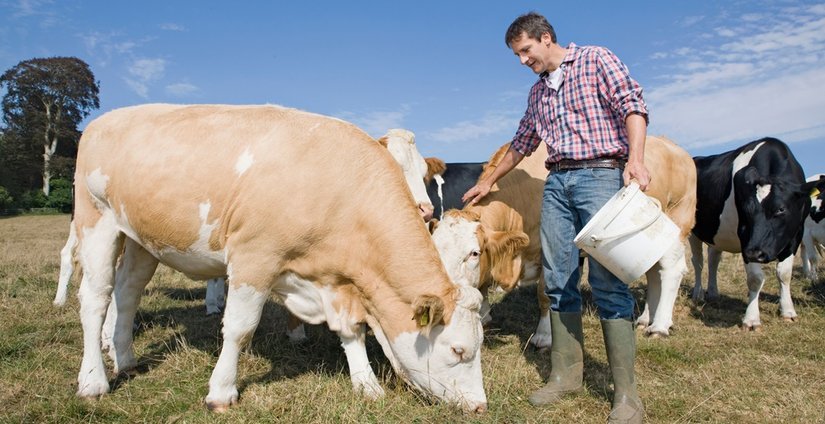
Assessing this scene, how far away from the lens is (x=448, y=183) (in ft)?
23.8

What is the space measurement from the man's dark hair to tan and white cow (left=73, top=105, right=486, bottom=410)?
1353 millimetres

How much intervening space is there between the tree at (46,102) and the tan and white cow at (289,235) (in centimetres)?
5010

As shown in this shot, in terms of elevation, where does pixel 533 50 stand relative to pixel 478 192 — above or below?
above

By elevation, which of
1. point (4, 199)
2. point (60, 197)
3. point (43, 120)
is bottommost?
point (60, 197)

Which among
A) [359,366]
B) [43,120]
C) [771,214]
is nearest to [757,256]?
[771,214]

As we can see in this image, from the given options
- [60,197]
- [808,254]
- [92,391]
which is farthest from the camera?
[60,197]

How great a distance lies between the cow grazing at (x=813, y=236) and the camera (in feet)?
31.9

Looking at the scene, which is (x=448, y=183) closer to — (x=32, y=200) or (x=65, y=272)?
(x=65, y=272)

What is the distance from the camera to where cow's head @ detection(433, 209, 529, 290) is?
4.88m

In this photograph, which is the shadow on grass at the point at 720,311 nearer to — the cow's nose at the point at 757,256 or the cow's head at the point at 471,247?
the cow's nose at the point at 757,256

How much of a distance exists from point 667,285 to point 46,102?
5722 centimetres

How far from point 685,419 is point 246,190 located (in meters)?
3.49

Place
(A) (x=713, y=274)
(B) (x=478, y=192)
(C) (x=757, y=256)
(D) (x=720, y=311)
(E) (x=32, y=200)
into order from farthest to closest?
1. (E) (x=32, y=200)
2. (A) (x=713, y=274)
3. (D) (x=720, y=311)
4. (C) (x=757, y=256)
5. (B) (x=478, y=192)

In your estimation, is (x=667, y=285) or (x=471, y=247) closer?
(x=471, y=247)
